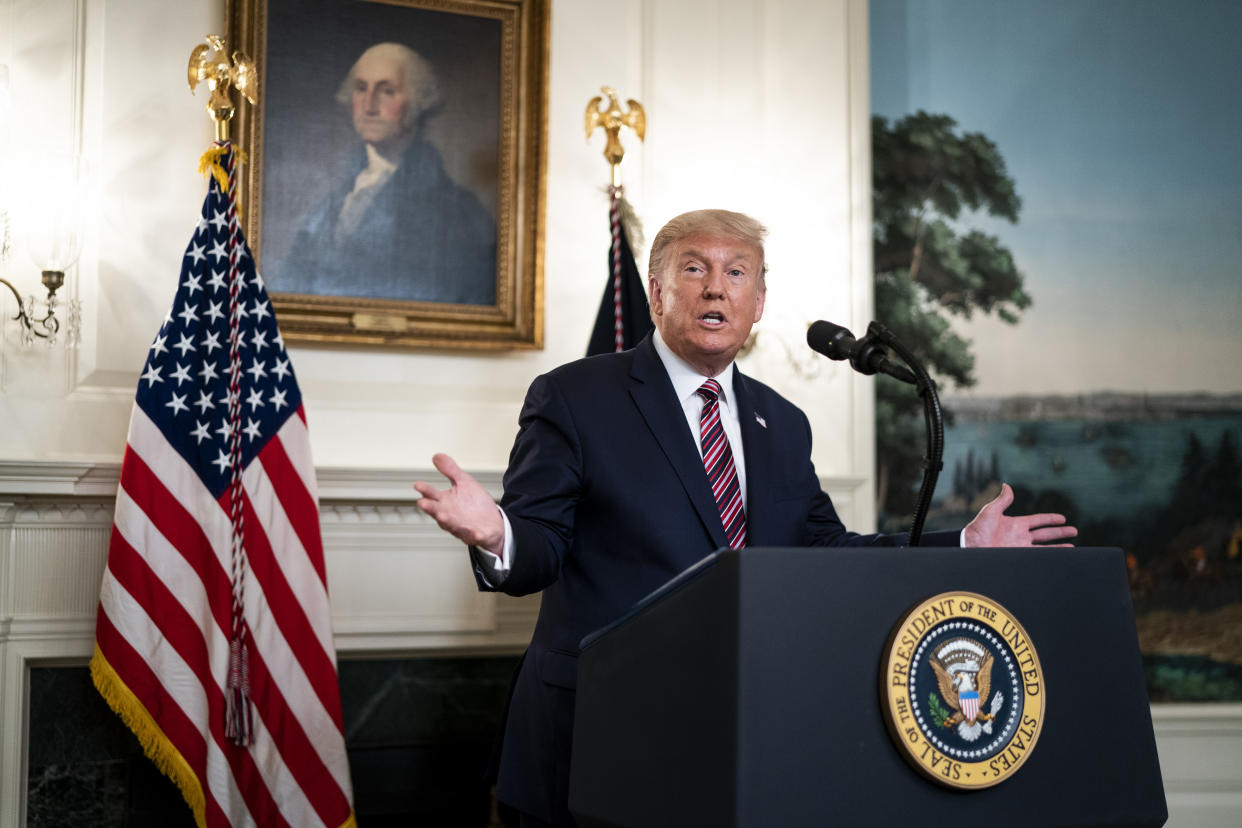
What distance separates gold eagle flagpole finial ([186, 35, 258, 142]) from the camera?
3.48 m

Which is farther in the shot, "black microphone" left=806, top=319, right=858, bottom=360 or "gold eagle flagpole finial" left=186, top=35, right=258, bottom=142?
"gold eagle flagpole finial" left=186, top=35, right=258, bottom=142

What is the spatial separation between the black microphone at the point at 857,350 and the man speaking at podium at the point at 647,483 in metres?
0.39

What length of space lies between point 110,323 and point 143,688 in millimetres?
1234

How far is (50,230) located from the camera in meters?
3.55

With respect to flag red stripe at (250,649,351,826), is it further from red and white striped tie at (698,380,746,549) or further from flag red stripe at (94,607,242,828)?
red and white striped tie at (698,380,746,549)

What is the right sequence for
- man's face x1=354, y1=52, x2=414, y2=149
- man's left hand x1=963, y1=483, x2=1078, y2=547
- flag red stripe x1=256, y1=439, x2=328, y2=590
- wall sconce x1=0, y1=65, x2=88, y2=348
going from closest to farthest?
man's left hand x1=963, y1=483, x2=1078, y2=547 → flag red stripe x1=256, y1=439, x2=328, y2=590 → wall sconce x1=0, y1=65, x2=88, y2=348 → man's face x1=354, y1=52, x2=414, y2=149

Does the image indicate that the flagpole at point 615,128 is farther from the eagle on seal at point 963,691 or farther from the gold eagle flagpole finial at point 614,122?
the eagle on seal at point 963,691

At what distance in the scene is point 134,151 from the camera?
3.77 m

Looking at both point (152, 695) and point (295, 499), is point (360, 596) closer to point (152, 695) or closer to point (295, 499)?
point (295, 499)

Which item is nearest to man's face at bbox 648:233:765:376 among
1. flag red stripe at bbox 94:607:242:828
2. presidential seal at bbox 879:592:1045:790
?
presidential seal at bbox 879:592:1045:790

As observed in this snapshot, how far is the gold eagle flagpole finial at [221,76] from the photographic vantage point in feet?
11.4

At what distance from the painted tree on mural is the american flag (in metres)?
2.44

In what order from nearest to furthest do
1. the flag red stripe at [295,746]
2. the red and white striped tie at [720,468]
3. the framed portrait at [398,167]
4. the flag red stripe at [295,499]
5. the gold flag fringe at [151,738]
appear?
the red and white striped tie at [720,468] < the gold flag fringe at [151,738] < the flag red stripe at [295,746] < the flag red stripe at [295,499] < the framed portrait at [398,167]

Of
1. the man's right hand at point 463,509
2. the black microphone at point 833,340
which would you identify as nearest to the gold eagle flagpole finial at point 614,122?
the black microphone at point 833,340
